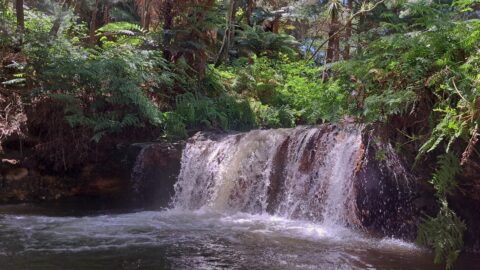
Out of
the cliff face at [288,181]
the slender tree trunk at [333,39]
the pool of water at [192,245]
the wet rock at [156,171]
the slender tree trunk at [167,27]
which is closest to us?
the pool of water at [192,245]

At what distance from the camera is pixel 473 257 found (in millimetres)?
6141

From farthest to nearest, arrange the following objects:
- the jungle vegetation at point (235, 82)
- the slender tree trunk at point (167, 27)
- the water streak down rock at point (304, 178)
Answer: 1. the slender tree trunk at point (167, 27)
2. the water streak down rock at point (304, 178)
3. the jungle vegetation at point (235, 82)

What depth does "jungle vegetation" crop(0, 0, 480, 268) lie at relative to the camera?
5703mm

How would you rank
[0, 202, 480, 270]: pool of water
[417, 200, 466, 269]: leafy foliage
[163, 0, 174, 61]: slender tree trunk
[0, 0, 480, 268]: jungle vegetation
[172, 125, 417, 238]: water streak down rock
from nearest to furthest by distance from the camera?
1. [417, 200, 466, 269]: leafy foliage
2. [0, 202, 480, 270]: pool of water
3. [0, 0, 480, 268]: jungle vegetation
4. [172, 125, 417, 238]: water streak down rock
5. [163, 0, 174, 61]: slender tree trunk

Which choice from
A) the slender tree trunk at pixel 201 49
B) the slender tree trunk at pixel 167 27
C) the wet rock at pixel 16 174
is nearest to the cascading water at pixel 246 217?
the wet rock at pixel 16 174

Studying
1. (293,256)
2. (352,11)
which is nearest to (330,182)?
(293,256)

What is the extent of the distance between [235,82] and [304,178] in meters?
7.23

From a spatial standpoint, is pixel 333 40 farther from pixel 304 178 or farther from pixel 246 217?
pixel 246 217

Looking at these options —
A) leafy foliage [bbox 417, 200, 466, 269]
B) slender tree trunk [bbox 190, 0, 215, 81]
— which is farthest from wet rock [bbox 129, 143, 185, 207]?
leafy foliage [bbox 417, 200, 466, 269]

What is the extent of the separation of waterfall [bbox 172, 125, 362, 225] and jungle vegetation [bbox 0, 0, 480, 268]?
65 cm

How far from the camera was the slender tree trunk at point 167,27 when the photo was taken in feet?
44.8

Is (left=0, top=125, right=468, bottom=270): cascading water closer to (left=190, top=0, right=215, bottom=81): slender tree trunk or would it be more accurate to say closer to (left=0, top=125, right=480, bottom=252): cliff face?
(left=0, top=125, right=480, bottom=252): cliff face

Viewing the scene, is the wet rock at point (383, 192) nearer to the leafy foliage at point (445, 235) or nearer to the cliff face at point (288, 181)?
the cliff face at point (288, 181)

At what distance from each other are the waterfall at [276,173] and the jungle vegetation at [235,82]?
0.65m
